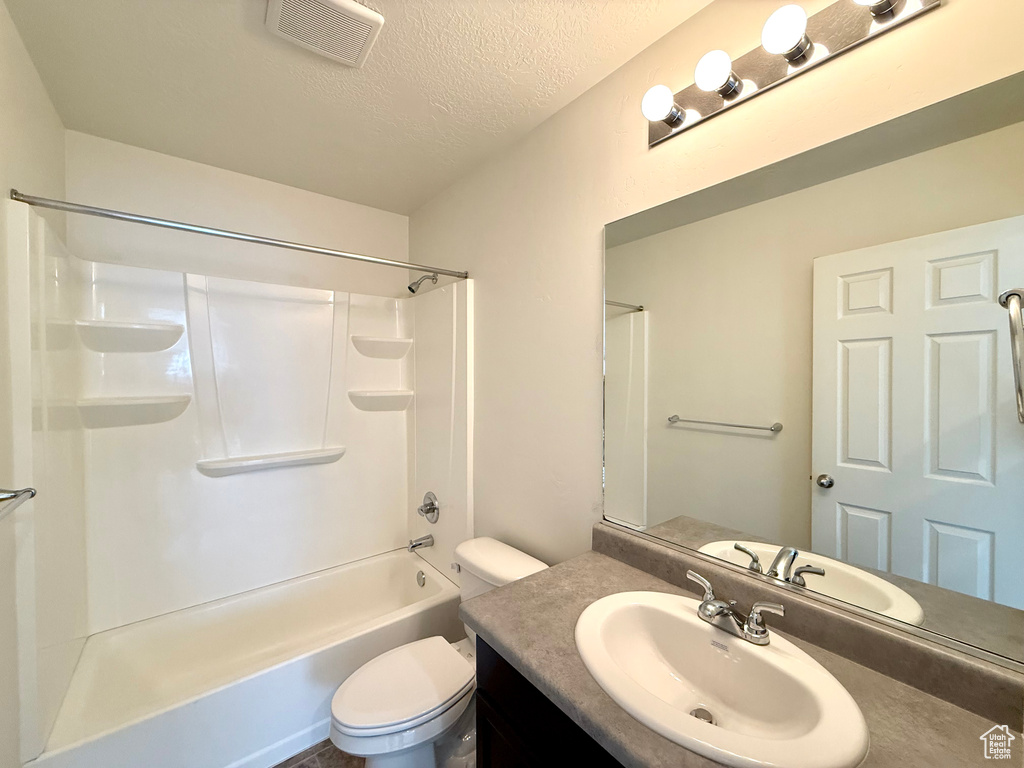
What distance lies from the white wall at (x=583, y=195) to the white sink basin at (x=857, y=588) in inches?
22.5

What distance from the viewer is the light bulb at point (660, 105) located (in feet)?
3.44

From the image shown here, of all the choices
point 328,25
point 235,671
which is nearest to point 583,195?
point 328,25

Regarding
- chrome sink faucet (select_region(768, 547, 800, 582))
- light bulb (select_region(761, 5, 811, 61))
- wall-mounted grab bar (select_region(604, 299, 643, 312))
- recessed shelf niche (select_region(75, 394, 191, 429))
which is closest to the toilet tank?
chrome sink faucet (select_region(768, 547, 800, 582))

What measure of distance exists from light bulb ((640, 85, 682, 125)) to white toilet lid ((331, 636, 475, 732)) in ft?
5.98

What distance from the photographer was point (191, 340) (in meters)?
1.81

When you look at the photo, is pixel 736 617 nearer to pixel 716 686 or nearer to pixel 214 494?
pixel 716 686

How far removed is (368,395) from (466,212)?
3.67 feet

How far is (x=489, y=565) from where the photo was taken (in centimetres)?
147

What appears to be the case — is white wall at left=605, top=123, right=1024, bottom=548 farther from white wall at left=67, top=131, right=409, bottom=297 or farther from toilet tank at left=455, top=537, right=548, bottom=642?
white wall at left=67, top=131, right=409, bottom=297

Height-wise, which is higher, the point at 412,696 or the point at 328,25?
the point at 328,25

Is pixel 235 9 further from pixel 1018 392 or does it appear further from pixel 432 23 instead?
pixel 1018 392

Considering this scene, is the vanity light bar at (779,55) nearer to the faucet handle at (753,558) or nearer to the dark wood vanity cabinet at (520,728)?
the faucet handle at (753,558)

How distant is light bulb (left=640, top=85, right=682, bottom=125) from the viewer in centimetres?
105

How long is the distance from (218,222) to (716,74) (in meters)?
2.15
